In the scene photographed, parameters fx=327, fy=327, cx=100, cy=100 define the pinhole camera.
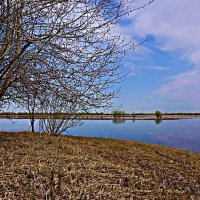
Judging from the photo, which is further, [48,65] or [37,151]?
[37,151]

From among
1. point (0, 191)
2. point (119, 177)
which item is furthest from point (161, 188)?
point (0, 191)

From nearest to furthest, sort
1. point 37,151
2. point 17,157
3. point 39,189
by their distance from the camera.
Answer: point 39,189, point 17,157, point 37,151

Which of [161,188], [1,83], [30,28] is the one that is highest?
[30,28]

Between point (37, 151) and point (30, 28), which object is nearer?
point (30, 28)

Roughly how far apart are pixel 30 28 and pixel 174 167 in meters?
3.71

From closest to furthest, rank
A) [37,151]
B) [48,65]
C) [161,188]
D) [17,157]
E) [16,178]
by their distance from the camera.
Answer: [16,178], [161,188], [48,65], [17,157], [37,151]

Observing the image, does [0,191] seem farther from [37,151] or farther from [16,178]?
[37,151]

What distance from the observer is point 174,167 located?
6.23 metres

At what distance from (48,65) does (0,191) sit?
6.64 feet

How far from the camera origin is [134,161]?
6.25 m

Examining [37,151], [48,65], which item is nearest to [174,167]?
[37,151]

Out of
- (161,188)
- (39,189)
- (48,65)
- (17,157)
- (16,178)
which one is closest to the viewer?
(39,189)

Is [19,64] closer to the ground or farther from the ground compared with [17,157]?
farther from the ground

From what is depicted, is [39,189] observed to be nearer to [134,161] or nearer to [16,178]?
[16,178]
